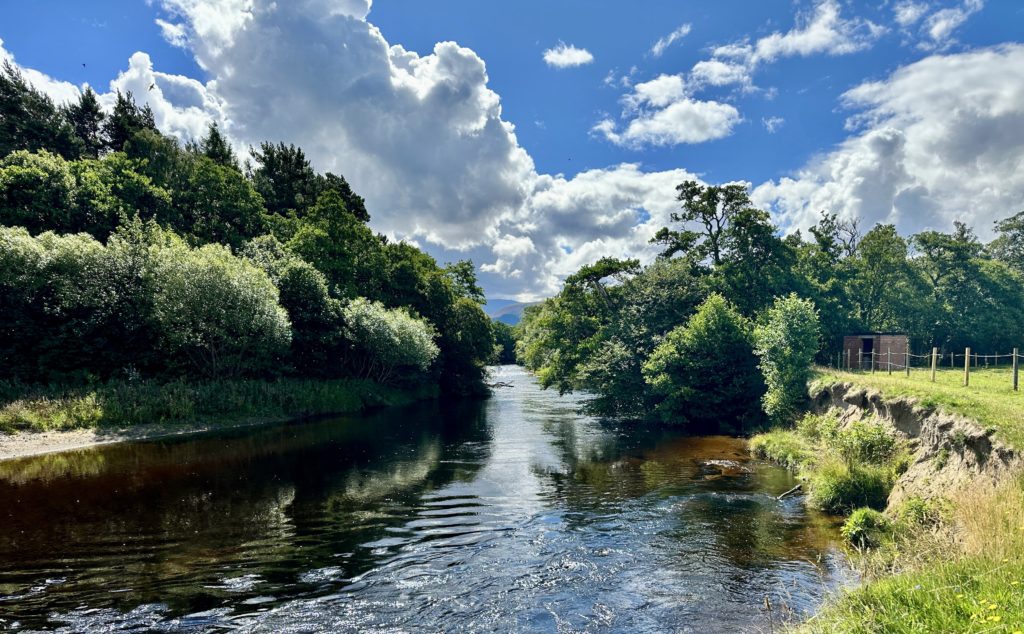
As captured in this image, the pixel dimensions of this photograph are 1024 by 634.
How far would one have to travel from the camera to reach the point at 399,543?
44.4ft

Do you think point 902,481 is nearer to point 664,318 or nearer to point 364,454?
point 364,454

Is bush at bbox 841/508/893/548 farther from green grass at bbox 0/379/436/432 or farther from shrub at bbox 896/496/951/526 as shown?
green grass at bbox 0/379/436/432

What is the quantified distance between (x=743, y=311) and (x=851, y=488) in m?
29.5

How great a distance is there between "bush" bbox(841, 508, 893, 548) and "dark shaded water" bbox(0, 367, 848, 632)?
60 centimetres

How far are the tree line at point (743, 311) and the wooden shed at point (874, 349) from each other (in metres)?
2.34

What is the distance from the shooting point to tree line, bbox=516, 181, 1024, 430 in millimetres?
34250

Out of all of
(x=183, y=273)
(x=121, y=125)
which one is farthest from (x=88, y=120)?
(x=183, y=273)

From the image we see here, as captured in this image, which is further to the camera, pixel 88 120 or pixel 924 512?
pixel 88 120

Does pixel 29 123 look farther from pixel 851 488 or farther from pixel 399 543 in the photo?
pixel 851 488

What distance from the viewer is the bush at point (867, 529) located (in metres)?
12.8

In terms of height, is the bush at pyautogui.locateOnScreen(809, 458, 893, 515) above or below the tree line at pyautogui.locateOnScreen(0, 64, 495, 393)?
below

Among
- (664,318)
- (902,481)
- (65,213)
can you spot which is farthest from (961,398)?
(65,213)

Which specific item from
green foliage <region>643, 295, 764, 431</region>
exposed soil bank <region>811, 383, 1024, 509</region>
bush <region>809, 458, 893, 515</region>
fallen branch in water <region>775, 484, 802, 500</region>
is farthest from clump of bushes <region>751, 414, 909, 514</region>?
green foliage <region>643, 295, 764, 431</region>

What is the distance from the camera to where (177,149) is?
197 ft
